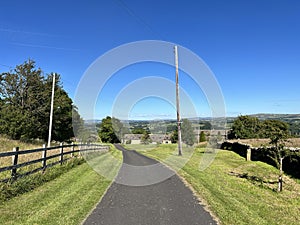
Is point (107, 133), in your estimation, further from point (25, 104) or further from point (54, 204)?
point (54, 204)

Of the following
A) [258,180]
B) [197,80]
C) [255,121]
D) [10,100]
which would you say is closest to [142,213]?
[258,180]

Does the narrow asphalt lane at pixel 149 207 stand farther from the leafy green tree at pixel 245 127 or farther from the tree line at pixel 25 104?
the leafy green tree at pixel 245 127

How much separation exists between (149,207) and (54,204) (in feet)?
7.34

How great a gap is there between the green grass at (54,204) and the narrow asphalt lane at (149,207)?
0.29 m

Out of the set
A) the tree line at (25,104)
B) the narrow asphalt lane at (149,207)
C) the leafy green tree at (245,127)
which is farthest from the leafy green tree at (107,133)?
the narrow asphalt lane at (149,207)

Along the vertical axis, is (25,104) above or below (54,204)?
above

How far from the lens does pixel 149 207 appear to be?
6.01m

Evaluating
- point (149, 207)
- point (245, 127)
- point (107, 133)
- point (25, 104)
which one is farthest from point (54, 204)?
point (245, 127)

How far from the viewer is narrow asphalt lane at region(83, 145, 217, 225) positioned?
4.99 m

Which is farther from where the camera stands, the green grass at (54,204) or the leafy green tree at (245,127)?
the leafy green tree at (245,127)

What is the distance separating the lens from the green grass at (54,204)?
5.06 meters

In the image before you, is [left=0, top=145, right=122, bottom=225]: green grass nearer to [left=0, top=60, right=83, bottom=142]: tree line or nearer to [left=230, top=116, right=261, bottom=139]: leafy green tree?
[left=0, top=60, right=83, bottom=142]: tree line

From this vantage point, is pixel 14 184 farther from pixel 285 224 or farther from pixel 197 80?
pixel 197 80

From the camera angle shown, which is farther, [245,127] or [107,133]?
[107,133]
